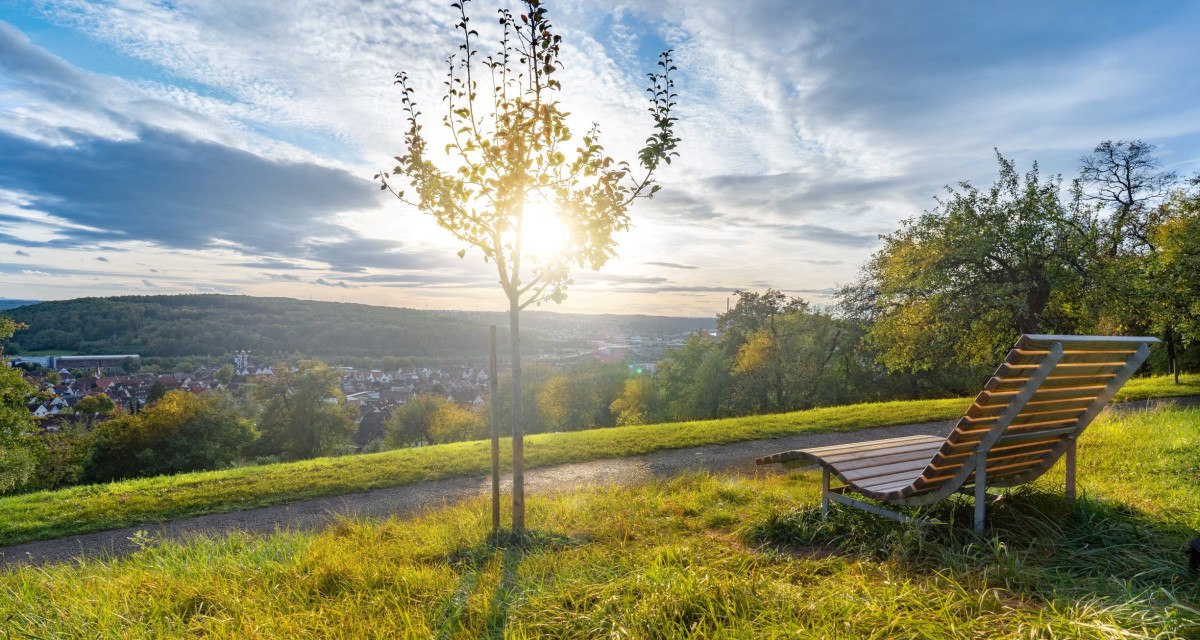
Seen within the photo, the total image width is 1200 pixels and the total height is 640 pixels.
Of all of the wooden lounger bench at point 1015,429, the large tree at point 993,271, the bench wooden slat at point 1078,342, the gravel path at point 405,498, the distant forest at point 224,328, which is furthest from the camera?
the distant forest at point 224,328

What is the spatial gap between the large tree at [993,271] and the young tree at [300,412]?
3099 centimetres

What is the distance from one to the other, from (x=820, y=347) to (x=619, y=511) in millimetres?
29997

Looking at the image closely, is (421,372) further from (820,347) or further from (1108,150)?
(1108,150)

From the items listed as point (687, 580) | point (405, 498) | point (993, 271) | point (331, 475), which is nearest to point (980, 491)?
point (687, 580)

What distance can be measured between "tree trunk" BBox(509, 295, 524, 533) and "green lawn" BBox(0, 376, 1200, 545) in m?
4.93

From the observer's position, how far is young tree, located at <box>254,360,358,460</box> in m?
34.3

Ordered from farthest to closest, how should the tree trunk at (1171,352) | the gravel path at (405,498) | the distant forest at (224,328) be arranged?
1. the distant forest at (224,328)
2. the tree trunk at (1171,352)
3. the gravel path at (405,498)

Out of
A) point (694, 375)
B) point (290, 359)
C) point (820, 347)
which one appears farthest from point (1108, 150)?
point (290, 359)

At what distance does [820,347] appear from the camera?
3284 cm

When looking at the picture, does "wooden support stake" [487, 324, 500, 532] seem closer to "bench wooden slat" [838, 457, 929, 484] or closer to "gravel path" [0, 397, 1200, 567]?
"gravel path" [0, 397, 1200, 567]

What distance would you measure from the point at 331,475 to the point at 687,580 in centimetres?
828

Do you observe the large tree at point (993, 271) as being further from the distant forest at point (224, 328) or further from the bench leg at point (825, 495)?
the distant forest at point (224, 328)

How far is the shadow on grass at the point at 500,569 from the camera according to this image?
2.92 m

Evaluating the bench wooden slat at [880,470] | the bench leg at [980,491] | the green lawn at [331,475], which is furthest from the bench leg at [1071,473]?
the green lawn at [331,475]
